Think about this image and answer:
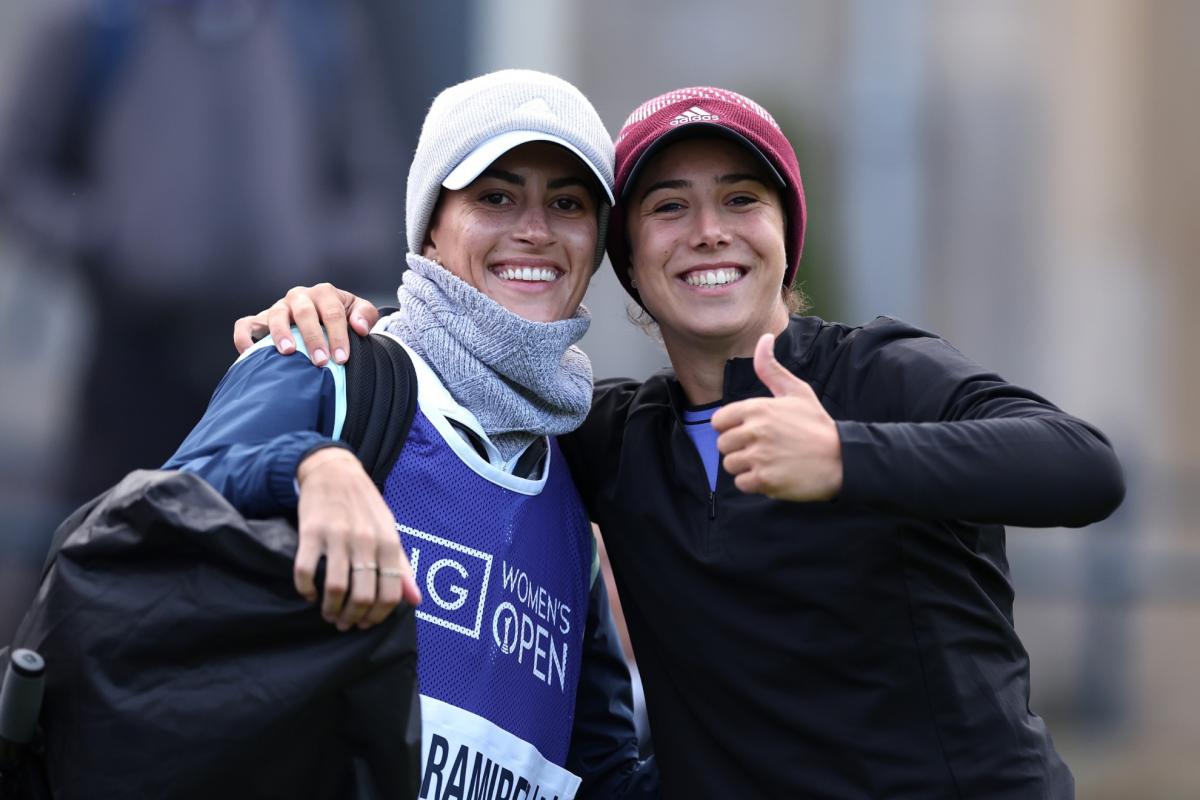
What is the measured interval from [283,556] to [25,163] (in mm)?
3658

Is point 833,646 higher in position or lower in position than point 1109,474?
lower

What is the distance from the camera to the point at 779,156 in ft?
8.96

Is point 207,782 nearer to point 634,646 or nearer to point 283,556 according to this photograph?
point 283,556

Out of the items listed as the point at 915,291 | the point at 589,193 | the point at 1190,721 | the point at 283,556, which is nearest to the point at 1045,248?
the point at 915,291

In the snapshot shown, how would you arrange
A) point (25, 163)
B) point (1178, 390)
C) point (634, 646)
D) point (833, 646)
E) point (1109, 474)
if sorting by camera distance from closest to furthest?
point (1109, 474) < point (833, 646) < point (634, 646) < point (25, 163) < point (1178, 390)

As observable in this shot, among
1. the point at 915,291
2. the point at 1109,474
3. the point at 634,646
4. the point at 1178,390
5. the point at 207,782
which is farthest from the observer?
the point at 1178,390

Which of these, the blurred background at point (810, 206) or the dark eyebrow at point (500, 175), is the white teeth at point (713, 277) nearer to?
the dark eyebrow at point (500, 175)

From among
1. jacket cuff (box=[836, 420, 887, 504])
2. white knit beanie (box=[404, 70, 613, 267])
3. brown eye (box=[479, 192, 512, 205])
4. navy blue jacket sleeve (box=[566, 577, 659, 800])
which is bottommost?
navy blue jacket sleeve (box=[566, 577, 659, 800])

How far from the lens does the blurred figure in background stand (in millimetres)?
5137

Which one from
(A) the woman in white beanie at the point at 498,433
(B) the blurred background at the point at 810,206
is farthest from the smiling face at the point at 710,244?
(B) the blurred background at the point at 810,206

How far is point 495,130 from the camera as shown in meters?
2.57

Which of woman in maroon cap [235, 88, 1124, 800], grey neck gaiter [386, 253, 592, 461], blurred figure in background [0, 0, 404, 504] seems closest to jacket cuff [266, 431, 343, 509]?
woman in maroon cap [235, 88, 1124, 800]

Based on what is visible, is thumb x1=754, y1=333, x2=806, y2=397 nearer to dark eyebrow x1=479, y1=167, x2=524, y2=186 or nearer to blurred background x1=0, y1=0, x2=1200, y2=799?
dark eyebrow x1=479, y1=167, x2=524, y2=186

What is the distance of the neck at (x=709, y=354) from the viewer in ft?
9.02
